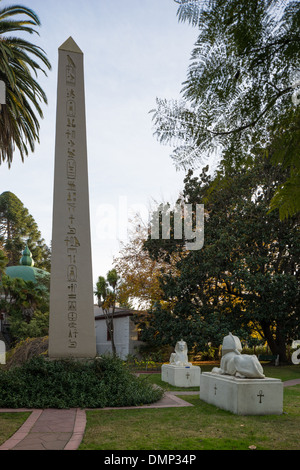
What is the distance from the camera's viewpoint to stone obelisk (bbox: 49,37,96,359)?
1044 cm

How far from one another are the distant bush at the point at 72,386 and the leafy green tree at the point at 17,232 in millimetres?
35881

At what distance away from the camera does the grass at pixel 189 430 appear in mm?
5516

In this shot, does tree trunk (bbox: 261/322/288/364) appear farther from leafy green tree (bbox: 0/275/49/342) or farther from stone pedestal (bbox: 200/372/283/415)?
stone pedestal (bbox: 200/372/283/415)

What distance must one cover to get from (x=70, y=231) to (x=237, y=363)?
5.25m

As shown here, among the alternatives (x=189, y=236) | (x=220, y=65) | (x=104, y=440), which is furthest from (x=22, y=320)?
(x=220, y=65)

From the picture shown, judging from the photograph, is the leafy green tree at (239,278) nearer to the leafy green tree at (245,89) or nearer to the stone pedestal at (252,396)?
the stone pedestal at (252,396)

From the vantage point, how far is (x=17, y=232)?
153ft

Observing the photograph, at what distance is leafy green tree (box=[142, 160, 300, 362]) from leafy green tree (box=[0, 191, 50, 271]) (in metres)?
26.7

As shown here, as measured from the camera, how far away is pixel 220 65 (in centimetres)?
299

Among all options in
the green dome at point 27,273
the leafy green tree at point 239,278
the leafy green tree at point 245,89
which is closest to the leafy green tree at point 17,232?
the green dome at point 27,273

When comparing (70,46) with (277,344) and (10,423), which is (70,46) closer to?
(10,423)

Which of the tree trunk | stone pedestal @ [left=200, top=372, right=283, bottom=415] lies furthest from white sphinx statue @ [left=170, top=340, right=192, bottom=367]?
the tree trunk

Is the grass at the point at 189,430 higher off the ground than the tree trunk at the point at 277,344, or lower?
higher

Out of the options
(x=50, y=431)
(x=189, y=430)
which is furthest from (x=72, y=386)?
(x=189, y=430)
